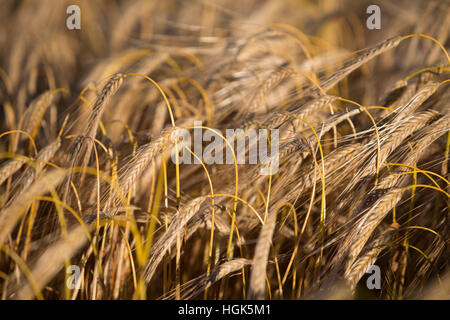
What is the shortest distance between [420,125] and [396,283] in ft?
1.45

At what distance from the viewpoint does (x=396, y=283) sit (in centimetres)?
90

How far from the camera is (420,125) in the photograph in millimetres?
894

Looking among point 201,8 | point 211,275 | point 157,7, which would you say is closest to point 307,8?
point 201,8

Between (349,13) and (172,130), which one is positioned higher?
(349,13)

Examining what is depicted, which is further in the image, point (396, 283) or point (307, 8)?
point (307, 8)

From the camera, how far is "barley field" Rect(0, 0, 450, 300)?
0.78m

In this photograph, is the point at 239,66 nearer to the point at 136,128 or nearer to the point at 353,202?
the point at 136,128

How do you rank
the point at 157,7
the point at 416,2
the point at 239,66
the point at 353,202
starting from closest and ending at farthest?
the point at 353,202
the point at 239,66
the point at 416,2
the point at 157,7

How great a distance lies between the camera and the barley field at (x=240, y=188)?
30.6 inches

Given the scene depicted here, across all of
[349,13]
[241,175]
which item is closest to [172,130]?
[241,175]

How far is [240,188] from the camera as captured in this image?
965mm
